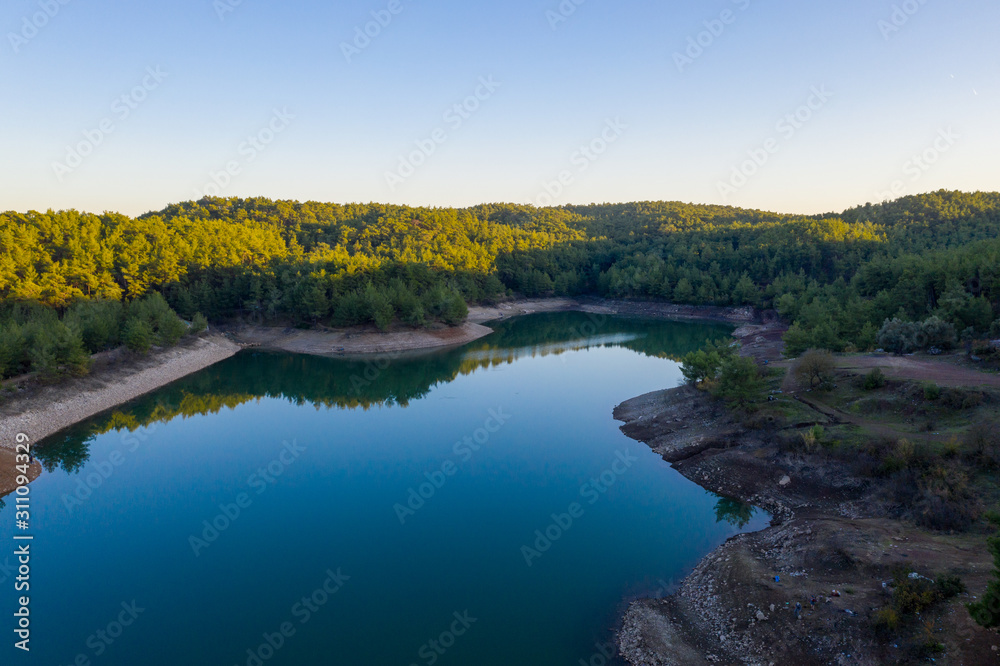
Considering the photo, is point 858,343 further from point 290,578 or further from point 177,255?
point 177,255

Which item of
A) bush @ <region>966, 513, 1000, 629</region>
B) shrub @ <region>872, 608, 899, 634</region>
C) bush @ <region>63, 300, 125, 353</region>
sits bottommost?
shrub @ <region>872, 608, 899, 634</region>

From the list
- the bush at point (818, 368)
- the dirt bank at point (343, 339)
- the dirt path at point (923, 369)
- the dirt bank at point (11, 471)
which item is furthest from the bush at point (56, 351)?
the dirt path at point (923, 369)

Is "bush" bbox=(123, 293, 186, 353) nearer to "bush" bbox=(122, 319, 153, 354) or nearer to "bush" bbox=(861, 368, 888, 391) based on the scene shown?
"bush" bbox=(122, 319, 153, 354)

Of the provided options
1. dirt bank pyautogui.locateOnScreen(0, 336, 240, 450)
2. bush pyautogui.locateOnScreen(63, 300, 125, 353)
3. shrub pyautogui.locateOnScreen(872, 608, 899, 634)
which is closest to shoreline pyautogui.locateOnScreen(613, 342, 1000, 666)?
shrub pyautogui.locateOnScreen(872, 608, 899, 634)

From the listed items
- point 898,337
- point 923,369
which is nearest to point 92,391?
point 923,369

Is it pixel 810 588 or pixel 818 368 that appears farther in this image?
pixel 818 368

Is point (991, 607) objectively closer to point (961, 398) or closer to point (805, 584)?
point (805, 584)

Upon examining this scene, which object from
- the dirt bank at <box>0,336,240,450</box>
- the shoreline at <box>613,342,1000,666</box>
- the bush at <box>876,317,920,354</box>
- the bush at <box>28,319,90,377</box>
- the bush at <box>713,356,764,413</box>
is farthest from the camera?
the bush at <box>876,317,920,354</box>

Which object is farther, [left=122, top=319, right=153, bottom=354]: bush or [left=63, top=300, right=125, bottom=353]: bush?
[left=122, top=319, right=153, bottom=354]: bush

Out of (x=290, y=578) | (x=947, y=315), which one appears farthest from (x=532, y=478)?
(x=947, y=315)
